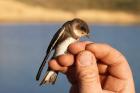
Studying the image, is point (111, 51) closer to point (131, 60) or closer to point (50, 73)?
point (50, 73)

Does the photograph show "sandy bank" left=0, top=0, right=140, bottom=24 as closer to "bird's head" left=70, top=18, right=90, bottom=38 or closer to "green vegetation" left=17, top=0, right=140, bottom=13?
"green vegetation" left=17, top=0, right=140, bottom=13

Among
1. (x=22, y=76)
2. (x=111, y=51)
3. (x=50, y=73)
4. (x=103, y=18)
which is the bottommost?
(x=103, y=18)

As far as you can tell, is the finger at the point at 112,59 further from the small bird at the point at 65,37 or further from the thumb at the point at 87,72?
the small bird at the point at 65,37

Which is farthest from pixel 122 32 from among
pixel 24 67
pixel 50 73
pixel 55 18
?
pixel 50 73

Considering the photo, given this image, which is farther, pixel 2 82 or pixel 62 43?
pixel 2 82

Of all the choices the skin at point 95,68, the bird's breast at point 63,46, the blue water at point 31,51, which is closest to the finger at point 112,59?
the skin at point 95,68

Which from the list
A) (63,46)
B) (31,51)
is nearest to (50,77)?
(63,46)
